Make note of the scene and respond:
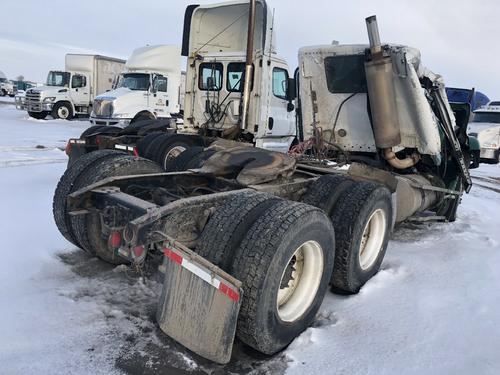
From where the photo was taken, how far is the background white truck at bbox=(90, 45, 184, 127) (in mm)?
16172

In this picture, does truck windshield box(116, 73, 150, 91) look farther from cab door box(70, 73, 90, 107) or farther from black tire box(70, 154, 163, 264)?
black tire box(70, 154, 163, 264)

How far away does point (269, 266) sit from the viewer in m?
2.63

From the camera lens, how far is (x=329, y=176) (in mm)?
4203

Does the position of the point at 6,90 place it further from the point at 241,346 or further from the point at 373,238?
the point at 241,346

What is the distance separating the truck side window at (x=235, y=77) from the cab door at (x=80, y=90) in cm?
1852

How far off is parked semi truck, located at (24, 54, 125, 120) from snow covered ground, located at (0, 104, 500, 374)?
838 inches

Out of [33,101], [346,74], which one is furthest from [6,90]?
[346,74]

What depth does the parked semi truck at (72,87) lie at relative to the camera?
24422 mm

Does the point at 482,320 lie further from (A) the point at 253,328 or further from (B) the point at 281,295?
(A) the point at 253,328

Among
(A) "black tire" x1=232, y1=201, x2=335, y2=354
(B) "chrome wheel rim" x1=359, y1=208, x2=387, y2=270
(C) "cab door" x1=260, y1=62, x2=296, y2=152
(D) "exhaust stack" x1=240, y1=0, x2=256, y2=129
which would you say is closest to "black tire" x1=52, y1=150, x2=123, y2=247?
(A) "black tire" x1=232, y1=201, x2=335, y2=354

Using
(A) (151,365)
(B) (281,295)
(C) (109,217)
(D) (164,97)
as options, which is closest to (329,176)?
(B) (281,295)

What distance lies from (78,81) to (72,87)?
0.49 metres

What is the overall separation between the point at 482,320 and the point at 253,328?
2011 millimetres

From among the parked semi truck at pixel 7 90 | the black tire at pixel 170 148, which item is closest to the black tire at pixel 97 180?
the black tire at pixel 170 148
